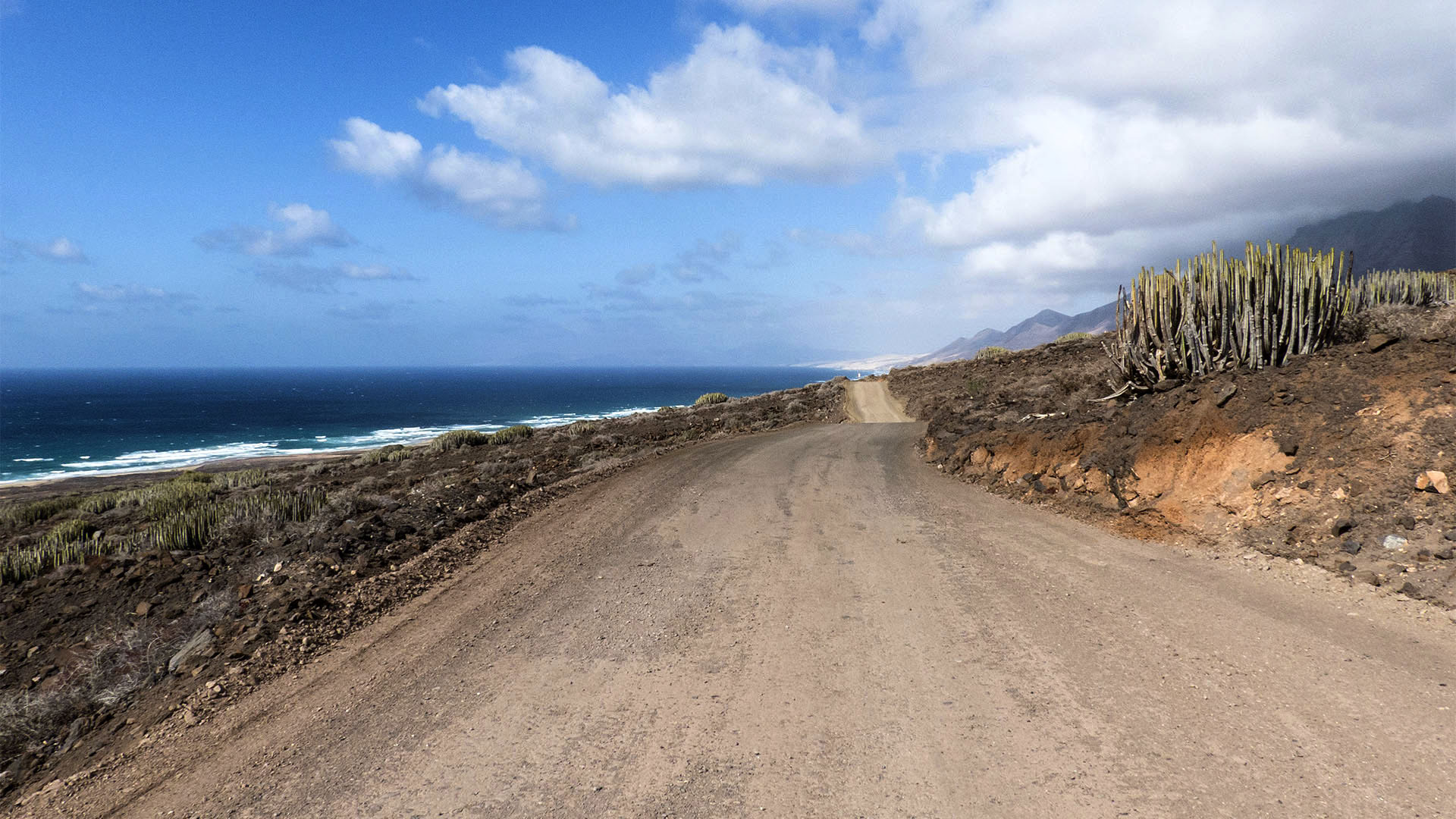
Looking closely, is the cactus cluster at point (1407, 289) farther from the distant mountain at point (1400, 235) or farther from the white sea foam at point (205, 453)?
the distant mountain at point (1400, 235)

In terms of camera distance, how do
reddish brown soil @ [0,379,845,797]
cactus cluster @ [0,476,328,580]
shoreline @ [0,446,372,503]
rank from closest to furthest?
reddish brown soil @ [0,379,845,797]
cactus cluster @ [0,476,328,580]
shoreline @ [0,446,372,503]

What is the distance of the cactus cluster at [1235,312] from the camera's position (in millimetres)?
10047

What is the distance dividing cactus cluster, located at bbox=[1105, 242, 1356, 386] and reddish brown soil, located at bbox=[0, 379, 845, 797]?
37.4 feet

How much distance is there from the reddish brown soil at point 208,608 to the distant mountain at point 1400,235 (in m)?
129

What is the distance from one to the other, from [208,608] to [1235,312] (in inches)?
592

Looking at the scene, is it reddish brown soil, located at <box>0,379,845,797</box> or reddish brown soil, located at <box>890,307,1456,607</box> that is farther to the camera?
reddish brown soil, located at <box>890,307,1456,607</box>

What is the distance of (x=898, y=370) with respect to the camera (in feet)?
148

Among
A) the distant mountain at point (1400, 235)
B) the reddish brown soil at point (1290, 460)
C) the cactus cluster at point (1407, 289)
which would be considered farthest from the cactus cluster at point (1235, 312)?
the distant mountain at point (1400, 235)

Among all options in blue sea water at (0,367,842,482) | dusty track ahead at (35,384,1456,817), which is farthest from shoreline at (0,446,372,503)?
dusty track ahead at (35,384,1456,817)

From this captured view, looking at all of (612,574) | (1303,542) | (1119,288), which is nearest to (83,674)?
(612,574)

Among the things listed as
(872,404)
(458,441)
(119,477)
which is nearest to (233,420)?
(119,477)

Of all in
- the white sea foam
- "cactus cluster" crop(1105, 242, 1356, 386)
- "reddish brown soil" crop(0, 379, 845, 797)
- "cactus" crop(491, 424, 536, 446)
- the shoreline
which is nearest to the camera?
"reddish brown soil" crop(0, 379, 845, 797)

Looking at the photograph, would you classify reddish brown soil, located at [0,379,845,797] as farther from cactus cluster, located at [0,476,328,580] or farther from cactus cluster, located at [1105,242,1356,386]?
cactus cluster, located at [1105,242,1356,386]

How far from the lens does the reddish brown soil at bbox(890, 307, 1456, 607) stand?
6301 millimetres
